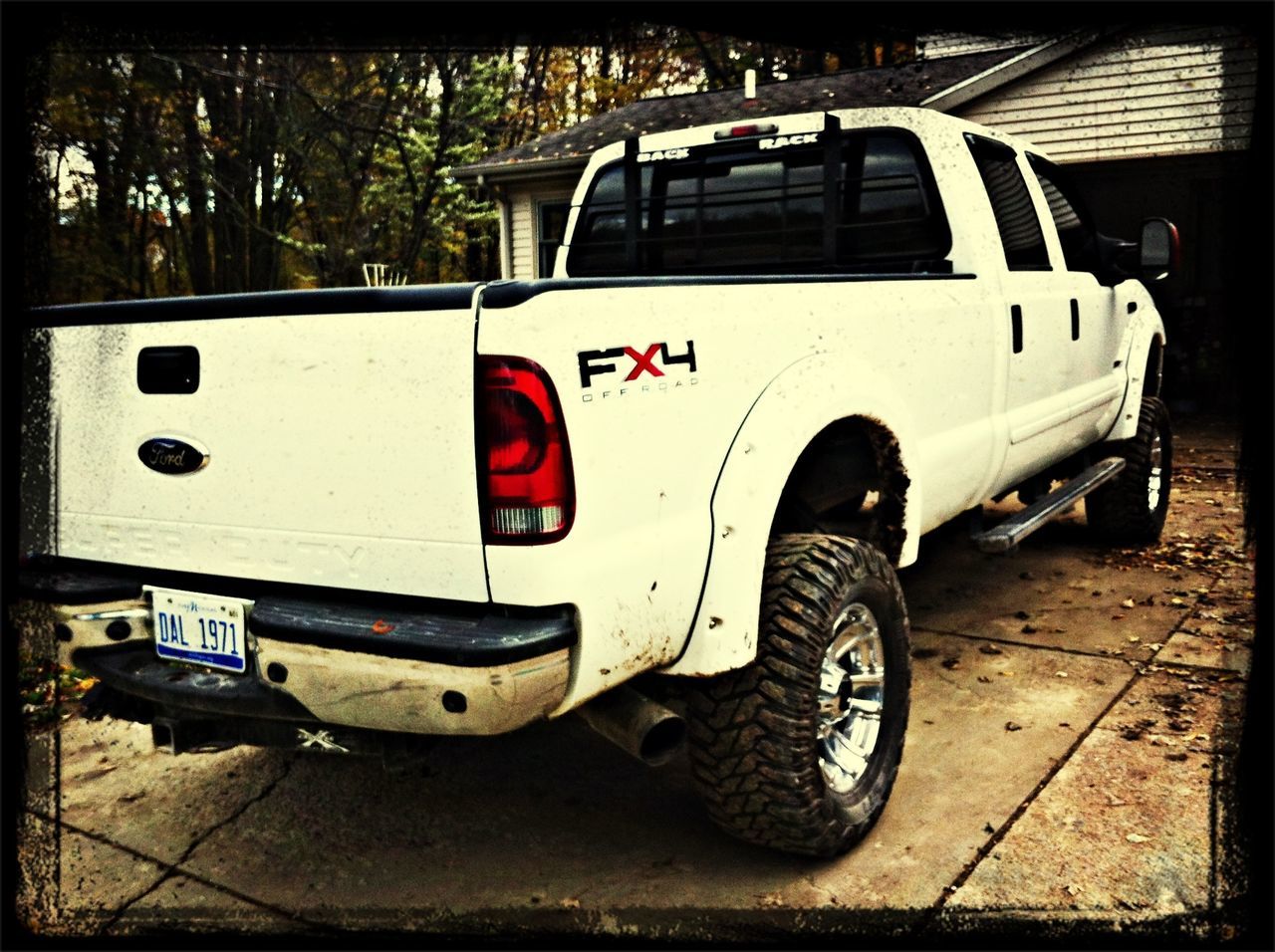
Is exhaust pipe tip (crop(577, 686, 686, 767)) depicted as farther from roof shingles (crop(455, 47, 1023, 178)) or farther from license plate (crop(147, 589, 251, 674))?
roof shingles (crop(455, 47, 1023, 178))

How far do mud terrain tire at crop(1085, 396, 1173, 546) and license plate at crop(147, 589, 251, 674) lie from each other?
509 cm

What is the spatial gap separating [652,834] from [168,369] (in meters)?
1.87

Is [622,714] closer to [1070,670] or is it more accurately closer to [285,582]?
[285,582]

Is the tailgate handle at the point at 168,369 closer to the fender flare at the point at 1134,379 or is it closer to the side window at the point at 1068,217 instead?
the side window at the point at 1068,217

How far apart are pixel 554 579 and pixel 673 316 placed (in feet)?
2.31

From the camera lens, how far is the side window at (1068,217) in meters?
5.22

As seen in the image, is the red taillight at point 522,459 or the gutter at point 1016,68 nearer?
the red taillight at point 522,459

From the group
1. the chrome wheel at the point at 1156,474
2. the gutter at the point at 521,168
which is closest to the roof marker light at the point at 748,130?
the chrome wheel at the point at 1156,474

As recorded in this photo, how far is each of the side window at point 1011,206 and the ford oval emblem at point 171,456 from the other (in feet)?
10.6

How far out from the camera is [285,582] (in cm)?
250

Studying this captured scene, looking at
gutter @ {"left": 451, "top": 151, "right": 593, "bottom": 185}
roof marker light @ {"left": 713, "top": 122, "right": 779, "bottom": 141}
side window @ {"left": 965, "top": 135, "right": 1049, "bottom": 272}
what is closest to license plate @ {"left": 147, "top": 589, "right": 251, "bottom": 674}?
roof marker light @ {"left": 713, "top": 122, "right": 779, "bottom": 141}

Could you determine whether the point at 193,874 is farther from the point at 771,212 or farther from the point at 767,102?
the point at 767,102

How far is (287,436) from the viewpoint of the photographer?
2.44 m

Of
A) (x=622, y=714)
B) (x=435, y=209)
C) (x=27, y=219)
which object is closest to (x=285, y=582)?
(x=622, y=714)
